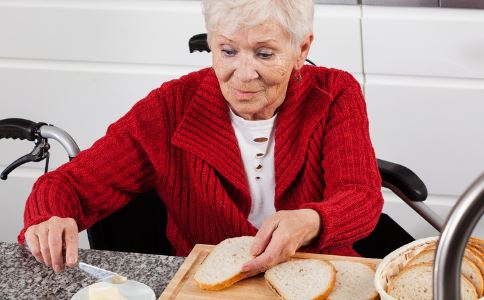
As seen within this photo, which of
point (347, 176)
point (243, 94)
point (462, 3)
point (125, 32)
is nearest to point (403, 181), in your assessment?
point (347, 176)

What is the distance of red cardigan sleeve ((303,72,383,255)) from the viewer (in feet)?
5.08

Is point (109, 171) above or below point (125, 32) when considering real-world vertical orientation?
below

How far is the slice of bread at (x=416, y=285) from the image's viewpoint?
1.17 meters

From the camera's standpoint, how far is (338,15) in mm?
2592

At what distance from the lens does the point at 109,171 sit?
1753mm

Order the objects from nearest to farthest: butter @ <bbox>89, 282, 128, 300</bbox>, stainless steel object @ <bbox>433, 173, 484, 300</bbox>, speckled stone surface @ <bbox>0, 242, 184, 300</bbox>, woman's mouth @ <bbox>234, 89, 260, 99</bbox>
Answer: stainless steel object @ <bbox>433, 173, 484, 300</bbox> → butter @ <bbox>89, 282, 128, 300</bbox> → speckled stone surface @ <bbox>0, 242, 184, 300</bbox> → woman's mouth @ <bbox>234, 89, 260, 99</bbox>

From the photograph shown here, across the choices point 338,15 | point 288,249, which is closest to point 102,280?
point 288,249

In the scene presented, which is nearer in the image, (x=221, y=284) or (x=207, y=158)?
(x=221, y=284)

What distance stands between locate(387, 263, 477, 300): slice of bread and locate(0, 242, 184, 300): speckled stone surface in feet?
1.31

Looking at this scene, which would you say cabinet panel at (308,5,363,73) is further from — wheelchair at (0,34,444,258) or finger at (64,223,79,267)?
finger at (64,223,79,267)

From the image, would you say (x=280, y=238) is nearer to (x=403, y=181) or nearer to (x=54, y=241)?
(x=54, y=241)

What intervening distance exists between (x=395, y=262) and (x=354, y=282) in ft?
0.27

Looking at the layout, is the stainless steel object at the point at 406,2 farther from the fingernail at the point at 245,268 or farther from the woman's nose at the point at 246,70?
the fingernail at the point at 245,268

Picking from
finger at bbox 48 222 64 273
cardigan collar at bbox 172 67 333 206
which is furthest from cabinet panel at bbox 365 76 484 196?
finger at bbox 48 222 64 273
